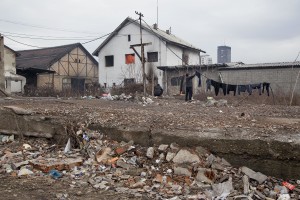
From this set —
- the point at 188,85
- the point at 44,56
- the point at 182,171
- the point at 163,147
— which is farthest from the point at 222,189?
the point at 44,56

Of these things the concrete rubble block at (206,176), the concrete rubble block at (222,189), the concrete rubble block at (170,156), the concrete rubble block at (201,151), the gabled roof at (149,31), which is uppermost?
the gabled roof at (149,31)

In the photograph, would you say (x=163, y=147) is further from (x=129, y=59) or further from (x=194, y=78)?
(x=129, y=59)

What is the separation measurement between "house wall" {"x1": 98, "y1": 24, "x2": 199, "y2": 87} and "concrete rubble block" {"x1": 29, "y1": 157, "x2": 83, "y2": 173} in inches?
685

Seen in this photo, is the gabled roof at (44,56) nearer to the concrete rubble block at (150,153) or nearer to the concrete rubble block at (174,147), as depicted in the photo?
the concrete rubble block at (150,153)

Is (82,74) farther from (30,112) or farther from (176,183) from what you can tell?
(176,183)

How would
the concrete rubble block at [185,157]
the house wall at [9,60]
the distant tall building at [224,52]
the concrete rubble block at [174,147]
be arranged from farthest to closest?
the distant tall building at [224,52] < the house wall at [9,60] < the concrete rubble block at [174,147] < the concrete rubble block at [185,157]

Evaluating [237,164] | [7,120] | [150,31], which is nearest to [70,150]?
[7,120]

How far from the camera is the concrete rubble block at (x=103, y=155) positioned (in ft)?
14.5

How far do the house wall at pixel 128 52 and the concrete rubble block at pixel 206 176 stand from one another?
1789 cm

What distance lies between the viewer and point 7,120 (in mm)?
5938

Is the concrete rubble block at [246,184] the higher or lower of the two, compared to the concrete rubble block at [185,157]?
lower

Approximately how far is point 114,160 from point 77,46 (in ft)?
80.4

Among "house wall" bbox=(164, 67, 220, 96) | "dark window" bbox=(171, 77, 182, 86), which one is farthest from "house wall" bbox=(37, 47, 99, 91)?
"dark window" bbox=(171, 77, 182, 86)

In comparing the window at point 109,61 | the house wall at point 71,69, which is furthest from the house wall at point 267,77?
the house wall at point 71,69
